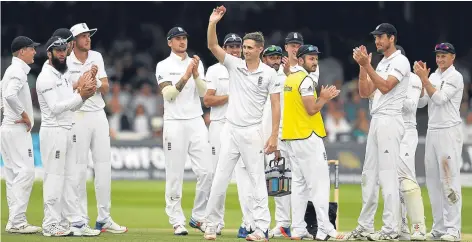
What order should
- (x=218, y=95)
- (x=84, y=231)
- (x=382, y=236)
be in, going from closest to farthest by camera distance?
(x=382, y=236)
(x=84, y=231)
(x=218, y=95)

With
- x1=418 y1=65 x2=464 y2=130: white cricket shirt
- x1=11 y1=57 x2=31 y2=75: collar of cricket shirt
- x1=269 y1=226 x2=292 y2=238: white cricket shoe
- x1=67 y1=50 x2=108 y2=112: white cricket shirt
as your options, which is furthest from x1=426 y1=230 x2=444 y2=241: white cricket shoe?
x1=11 y1=57 x2=31 y2=75: collar of cricket shirt

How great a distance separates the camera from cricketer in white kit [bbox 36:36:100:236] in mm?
12281

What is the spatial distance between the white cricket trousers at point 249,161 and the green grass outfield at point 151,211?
1.74ft

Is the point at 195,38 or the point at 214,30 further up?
the point at 195,38

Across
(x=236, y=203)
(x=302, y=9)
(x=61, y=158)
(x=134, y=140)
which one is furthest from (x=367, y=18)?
(x=61, y=158)

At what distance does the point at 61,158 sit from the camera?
12359mm

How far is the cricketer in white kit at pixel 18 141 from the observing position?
1312 cm

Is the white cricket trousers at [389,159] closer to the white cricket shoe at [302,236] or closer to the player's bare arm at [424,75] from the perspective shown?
the player's bare arm at [424,75]

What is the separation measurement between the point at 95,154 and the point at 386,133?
360 centimetres

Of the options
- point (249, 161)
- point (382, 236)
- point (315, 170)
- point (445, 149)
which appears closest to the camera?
point (249, 161)

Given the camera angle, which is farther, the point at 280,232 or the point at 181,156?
the point at 181,156

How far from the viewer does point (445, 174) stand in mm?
13383

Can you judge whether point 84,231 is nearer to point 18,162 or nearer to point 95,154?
point 95,154

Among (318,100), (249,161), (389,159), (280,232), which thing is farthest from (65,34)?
(389,159)
